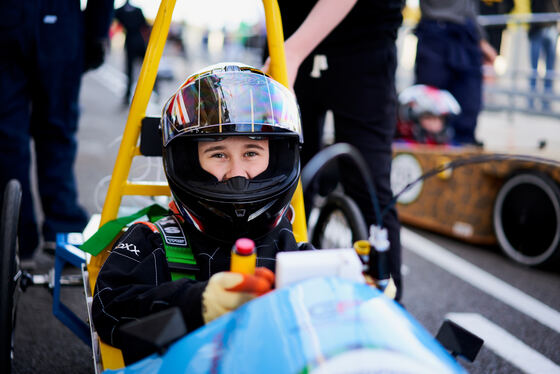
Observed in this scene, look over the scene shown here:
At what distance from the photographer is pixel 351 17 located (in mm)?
2053

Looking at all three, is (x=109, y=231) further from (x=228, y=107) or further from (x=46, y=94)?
(x=46, y=94)

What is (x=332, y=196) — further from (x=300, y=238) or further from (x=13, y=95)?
(x=13, y=95)

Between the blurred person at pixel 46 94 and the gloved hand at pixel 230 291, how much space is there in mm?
1770

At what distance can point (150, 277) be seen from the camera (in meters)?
1.42

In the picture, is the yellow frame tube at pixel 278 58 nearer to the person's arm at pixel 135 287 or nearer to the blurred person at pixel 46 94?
the person's arm at pixel 135 287

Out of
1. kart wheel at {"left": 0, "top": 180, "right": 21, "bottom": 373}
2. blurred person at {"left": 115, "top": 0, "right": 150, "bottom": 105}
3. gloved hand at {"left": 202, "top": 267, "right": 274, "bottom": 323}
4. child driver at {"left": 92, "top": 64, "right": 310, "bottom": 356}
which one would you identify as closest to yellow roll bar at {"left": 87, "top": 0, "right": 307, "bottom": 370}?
child driver at {"left": 92, "top": 64, "right": 310, "bottom": 356}

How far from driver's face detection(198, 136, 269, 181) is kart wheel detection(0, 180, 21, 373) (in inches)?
23.0

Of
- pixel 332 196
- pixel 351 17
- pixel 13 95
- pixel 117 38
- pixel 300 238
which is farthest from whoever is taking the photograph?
pixel 117 38

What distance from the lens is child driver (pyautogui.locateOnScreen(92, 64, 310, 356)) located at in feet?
4.63

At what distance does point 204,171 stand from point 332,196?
33.6 inches

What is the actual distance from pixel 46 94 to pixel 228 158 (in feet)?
4.80

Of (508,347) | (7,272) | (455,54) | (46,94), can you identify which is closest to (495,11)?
(455,54)

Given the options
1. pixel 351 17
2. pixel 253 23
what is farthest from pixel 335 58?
pixel 253 23

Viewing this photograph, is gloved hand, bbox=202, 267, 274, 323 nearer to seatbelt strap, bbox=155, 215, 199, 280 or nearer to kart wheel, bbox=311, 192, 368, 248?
seatbelt strap, bbox=155, 215, 199, 280
